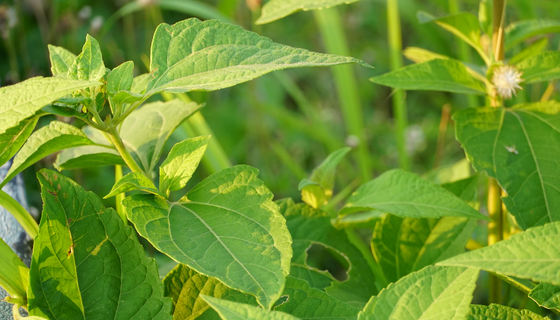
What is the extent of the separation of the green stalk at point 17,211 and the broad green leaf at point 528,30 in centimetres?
76

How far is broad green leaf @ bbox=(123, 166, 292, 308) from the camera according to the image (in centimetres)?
44

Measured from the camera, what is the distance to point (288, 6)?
2.34ft

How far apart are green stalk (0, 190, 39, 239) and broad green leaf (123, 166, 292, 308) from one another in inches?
6.4

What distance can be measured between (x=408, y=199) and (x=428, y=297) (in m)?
0.23

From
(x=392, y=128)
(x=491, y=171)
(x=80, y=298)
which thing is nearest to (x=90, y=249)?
(x=80, y=298)

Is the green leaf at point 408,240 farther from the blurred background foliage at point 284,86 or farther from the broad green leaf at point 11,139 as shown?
the blurred background foliage at point 284,86

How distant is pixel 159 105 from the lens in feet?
2.65

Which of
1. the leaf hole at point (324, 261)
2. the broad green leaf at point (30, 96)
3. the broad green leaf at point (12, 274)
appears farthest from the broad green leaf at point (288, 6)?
the leaf hole at point (324, 261)

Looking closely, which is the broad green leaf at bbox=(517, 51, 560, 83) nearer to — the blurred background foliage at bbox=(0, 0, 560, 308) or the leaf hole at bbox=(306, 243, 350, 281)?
the blurred background foliage at bbox=(0, 0, 560, 308)

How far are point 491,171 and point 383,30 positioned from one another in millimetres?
2323

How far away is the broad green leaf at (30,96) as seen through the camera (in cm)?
43

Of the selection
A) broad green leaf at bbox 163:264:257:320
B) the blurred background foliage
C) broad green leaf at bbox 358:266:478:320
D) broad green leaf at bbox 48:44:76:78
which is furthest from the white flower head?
the blurred background foliage

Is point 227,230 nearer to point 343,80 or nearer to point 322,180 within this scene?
point 322,180

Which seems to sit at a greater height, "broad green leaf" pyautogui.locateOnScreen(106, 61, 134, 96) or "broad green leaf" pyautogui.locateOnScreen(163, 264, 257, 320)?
"broad green leaf" pyautogui.locateOnScreen(106, 61, 134, 96)
